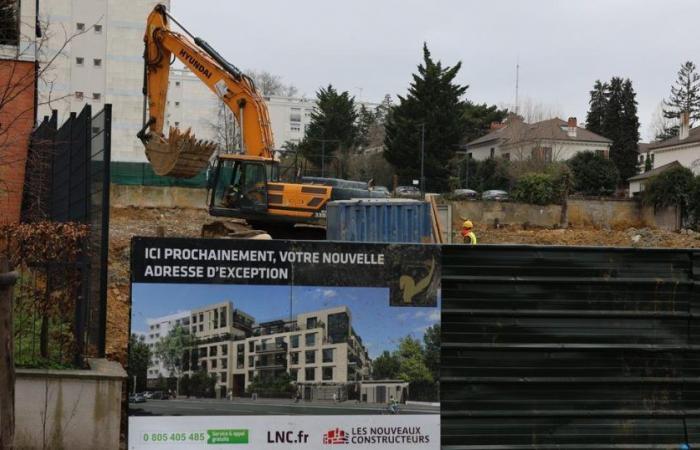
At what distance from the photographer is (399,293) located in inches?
276

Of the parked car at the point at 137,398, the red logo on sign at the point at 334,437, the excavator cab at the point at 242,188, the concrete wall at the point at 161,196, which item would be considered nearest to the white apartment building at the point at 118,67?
the concrete wall at the point at 161,196

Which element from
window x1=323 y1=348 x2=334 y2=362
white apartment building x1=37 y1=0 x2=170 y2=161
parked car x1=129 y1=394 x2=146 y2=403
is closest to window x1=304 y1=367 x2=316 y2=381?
window x1=323 y1=348 x2=334 y2=362

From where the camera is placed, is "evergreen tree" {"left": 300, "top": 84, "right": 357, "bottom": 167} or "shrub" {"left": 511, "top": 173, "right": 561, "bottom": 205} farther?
"evergreen tree" {"left": 300, "top": 84, "right": 357, "bottom": 167}

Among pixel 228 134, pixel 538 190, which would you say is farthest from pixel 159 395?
pixel 228 134

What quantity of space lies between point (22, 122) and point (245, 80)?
9.75m

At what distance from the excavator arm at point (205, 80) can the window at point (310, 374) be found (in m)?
15.2

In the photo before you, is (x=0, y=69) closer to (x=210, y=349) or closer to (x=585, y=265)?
(x=210, y=349)

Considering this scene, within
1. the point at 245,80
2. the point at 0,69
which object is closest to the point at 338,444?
the point at 0,69

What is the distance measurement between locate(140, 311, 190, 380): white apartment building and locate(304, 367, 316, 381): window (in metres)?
0.99

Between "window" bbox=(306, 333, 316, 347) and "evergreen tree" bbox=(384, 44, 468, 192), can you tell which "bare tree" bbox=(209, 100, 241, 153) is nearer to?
"evergreen tree" bbox=(384, 44, 468, 192)

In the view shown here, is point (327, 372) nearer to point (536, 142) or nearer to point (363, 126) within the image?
point (536, 142)

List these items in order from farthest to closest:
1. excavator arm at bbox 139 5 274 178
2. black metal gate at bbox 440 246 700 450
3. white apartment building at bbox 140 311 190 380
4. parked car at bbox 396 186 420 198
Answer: parked car at bbox 396 186 420 198 → excavator arm at bbox 139 5 274 178 → black metal gate at bbox 440 246 700 450 → white apartment building at bbox 140 311 190 380

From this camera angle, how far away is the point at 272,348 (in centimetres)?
683

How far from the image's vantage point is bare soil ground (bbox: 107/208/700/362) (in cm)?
1922
